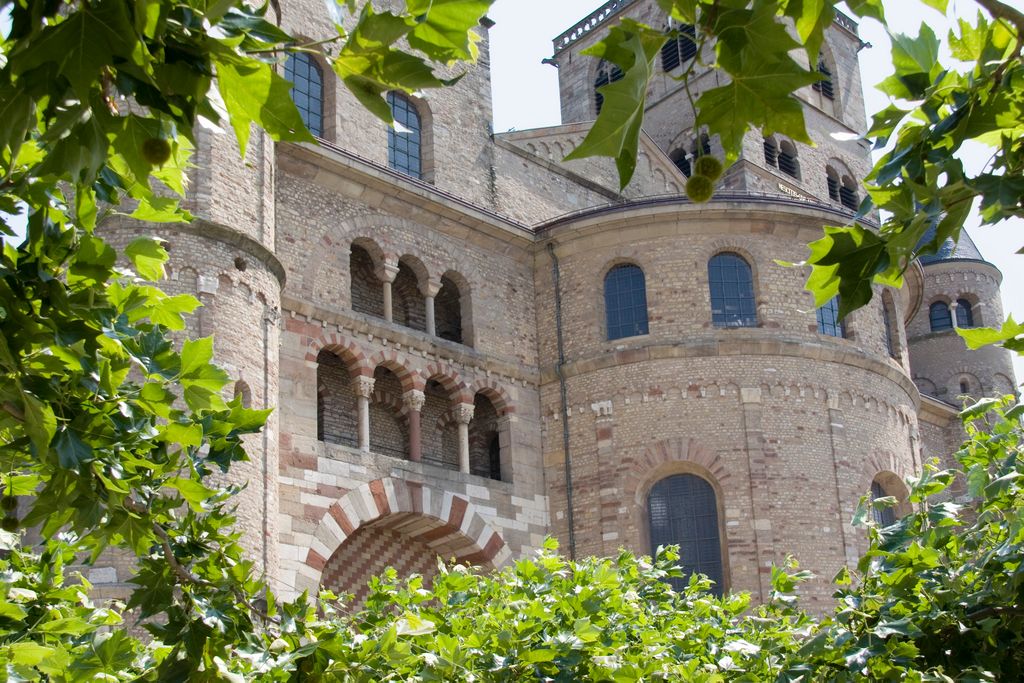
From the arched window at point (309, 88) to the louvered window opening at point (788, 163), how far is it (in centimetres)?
1441

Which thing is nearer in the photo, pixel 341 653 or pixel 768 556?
pixel 341 653

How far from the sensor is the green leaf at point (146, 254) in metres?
6.17

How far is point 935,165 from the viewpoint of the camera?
488cm

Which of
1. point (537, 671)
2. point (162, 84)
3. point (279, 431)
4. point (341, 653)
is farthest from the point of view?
point (279, 431)

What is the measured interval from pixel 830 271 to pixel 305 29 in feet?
68.1

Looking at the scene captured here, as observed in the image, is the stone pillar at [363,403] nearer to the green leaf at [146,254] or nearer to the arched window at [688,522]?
the arched window at [688,522]

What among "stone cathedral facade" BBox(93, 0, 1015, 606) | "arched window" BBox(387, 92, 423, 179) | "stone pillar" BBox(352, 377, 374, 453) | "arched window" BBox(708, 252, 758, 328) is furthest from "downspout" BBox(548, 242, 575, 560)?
"stone pillar" BBox(352, 377, 374, 453)

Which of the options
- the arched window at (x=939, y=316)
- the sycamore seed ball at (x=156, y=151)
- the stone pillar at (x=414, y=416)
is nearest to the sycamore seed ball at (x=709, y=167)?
the sycamore seed ball at (x=156, y=151)

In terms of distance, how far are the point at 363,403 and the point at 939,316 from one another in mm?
20620

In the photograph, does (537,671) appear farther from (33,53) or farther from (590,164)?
(590,164)

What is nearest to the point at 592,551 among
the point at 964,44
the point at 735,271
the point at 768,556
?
the point at 768,556

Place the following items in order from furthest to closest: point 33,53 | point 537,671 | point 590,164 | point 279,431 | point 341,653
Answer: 1. point 590,164
2. point 279,431
3. point 537,671
4. point 341,653
5. point 33,53

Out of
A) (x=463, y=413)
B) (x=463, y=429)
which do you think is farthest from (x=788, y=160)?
(x=463, y=429)

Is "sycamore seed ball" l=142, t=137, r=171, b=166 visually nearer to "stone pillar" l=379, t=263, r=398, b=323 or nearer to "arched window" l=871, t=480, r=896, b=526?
"stone pillar" l=379, t=263, r=398, b=323
